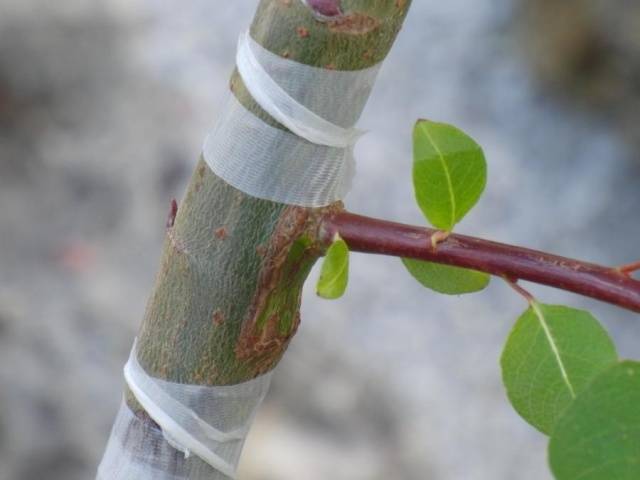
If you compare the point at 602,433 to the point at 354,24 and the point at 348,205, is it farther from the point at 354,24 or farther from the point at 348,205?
the point at 348,205

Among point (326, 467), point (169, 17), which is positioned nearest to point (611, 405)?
point (326, 467)

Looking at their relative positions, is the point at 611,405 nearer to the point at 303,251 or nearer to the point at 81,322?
the point at 303,251

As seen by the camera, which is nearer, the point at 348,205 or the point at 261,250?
the point at 261,250

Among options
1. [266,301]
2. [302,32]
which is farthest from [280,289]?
[302,32]

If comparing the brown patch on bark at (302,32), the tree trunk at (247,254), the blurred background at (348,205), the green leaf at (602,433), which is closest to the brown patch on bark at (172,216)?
the tree trunk at (247,254)

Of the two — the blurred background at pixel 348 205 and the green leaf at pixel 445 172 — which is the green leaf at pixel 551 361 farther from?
the blurred background at pixel 348 205

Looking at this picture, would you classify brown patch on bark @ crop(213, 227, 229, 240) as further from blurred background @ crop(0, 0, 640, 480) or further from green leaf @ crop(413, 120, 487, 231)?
blurred background @ crop(0, 0, 640, 480)
